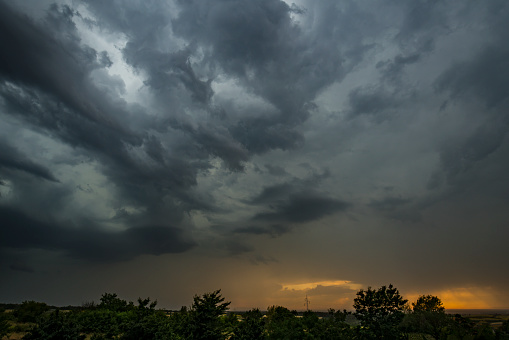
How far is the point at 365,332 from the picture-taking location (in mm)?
19594

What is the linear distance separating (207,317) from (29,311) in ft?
123

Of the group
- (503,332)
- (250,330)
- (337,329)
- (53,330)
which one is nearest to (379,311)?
(337,329)

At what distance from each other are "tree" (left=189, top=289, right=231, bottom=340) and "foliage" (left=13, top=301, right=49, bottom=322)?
3334 cm

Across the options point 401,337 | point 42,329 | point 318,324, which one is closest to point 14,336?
point 42,329

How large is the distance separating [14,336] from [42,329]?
24.4 meters

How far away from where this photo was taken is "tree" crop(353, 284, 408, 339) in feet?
62.9

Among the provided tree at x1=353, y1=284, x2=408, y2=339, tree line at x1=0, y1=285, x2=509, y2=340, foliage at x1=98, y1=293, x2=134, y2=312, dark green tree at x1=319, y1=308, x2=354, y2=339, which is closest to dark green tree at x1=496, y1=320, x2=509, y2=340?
tree line at x1=0, y1=285, x2=509, y2=340

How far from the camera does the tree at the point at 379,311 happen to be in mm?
19172

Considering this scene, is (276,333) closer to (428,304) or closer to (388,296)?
(388,296)

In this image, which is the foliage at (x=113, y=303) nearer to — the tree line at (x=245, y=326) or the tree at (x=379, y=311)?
the tree line at (x=245, y=326)

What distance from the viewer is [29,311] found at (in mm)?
40531

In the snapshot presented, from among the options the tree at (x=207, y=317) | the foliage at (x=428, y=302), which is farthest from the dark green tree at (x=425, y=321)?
the tree at (x=207, y=317)

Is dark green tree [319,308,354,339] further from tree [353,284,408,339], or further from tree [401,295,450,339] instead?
tree [401,295,450,339]

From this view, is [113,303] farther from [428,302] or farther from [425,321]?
[428,302]
